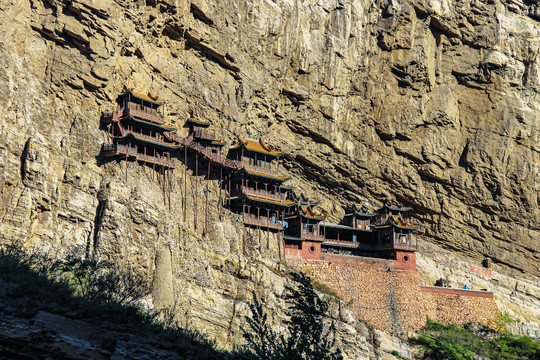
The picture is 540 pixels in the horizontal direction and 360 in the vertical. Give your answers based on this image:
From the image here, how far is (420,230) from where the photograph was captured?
56438mm

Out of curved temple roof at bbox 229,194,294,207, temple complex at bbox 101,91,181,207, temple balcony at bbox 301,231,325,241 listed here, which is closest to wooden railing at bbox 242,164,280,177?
curved temple roof at bbox 229,194,294,207

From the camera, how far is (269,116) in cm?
5069

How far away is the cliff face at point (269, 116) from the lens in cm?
3475

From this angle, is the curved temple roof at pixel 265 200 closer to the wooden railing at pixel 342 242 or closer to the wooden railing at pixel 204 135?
the wooden railing at pixel 204 135

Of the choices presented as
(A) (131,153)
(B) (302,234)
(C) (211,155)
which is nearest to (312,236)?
(B) (302,234)

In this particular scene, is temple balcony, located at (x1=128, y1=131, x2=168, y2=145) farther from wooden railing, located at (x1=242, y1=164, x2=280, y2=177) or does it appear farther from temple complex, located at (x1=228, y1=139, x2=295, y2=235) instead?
wooden railing, located at (x1=242, y1=164, x2=280, y2=177)

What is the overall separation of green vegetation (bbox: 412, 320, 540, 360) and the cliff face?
34.8 feet

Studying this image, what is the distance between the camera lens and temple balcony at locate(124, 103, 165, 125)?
40094 millimetres

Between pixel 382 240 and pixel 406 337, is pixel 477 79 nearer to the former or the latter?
pixel 382 240

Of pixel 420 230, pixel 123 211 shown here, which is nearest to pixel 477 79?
pixel 420 230

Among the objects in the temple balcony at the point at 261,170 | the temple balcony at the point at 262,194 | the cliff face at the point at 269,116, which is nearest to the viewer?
the cliff face at the point at 269,116

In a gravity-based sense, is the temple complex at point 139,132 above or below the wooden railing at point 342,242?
above

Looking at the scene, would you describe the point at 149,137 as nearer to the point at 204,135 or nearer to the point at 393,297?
the point at 204,135

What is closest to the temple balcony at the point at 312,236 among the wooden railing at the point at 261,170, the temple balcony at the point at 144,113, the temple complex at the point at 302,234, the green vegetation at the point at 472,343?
the temple complex at the point at 302,234
